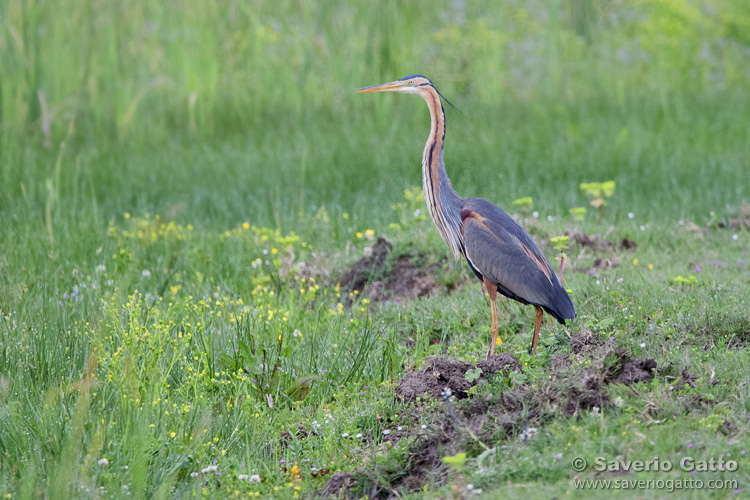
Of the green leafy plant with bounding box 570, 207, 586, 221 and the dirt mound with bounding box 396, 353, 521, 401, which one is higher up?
the green leafy plant with bounding box 570, 207, 586, 221

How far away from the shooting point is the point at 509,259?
4508 millimetres

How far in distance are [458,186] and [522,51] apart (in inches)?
203

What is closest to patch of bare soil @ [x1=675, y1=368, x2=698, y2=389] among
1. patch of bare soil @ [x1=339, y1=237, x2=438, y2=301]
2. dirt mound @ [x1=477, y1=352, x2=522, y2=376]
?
dirt mound @ [x1=477, y1=352, x2=522, y2=376]

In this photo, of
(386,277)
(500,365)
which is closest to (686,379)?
(500,365)

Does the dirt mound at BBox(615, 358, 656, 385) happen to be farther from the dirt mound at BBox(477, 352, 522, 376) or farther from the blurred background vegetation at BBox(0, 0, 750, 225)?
the blurred background vegetation at BBox(0, 0, 750, 225)

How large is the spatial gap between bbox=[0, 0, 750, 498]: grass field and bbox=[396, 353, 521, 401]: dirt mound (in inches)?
2.3

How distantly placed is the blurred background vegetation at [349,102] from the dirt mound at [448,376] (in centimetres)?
355

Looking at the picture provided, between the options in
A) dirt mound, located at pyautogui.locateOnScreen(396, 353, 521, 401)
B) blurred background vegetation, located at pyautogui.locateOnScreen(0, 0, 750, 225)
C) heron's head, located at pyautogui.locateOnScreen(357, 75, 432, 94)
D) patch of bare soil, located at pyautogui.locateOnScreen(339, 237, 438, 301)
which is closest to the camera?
dirt mound, located at pyautogui.locateOnScreen(396, 353, 521, 401)

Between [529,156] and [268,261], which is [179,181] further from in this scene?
[529,156]

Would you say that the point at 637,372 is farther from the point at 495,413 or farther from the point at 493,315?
the point at 493,315

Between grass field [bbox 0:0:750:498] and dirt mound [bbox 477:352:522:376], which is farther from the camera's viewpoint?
dirt mound [bbox 477:352:522:376]

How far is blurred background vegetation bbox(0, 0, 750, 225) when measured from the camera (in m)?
8.89

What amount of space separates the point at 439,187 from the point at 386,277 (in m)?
1.78

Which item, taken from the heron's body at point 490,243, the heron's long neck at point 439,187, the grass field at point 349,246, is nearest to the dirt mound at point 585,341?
the grass field at point 349,246
